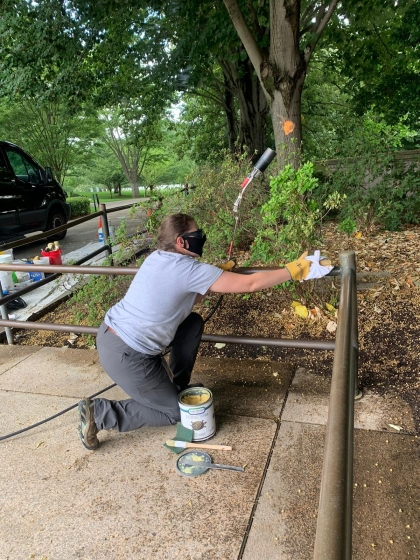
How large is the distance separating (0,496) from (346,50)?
13.5m

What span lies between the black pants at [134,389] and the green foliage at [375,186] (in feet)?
16.2

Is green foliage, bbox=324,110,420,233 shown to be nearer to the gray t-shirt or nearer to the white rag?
the white rag

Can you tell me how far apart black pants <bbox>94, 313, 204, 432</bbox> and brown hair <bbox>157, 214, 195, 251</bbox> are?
637 mm

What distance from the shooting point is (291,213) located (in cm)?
380

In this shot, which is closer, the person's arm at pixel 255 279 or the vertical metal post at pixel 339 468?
the vertical metal post at pixel 339 468

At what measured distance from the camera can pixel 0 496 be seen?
221 centimetres

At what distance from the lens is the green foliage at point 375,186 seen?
6.67 metres

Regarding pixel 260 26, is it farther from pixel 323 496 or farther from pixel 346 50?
pixel 323 496

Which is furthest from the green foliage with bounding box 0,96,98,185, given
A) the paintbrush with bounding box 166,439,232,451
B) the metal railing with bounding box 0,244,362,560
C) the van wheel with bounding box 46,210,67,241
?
the metal railing with bounding box 0,244,362,560

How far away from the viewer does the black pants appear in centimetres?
245

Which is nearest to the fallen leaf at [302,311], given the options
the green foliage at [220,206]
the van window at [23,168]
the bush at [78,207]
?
the green foliage at [220,206]

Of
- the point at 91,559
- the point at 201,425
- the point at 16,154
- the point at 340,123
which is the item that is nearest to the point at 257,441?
the point at 201,425

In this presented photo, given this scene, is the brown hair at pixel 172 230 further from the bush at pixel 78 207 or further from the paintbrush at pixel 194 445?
the bush at pixel 78 207

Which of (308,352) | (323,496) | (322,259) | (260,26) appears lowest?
(308,352)
